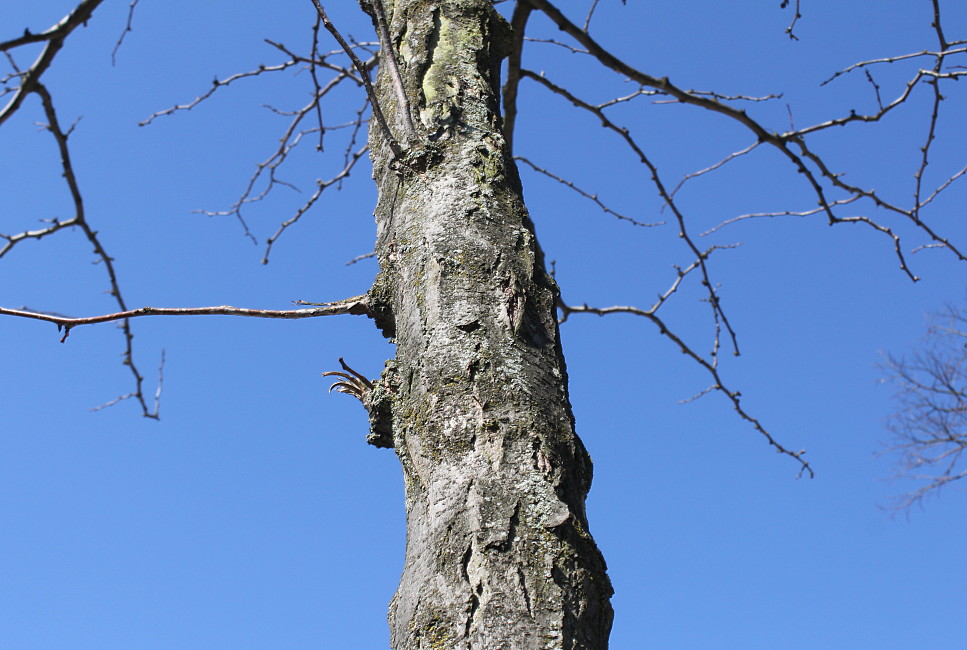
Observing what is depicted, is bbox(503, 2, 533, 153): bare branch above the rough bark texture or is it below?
above

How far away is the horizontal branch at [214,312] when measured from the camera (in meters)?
1.44

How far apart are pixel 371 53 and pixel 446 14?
96 cm

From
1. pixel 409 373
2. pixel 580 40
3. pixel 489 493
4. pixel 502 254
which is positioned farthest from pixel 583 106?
pixel 489 493

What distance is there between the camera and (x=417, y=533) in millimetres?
1187

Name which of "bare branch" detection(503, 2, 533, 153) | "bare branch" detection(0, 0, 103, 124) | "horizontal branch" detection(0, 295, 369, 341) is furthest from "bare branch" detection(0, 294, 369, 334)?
"bare branch" detection(503, 2, 533, 153)

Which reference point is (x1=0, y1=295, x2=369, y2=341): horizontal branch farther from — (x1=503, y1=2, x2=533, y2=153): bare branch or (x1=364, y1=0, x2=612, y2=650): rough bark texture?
(x1=503, y1=2, x2=533, y2=153): bare branch

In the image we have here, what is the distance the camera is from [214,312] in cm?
144

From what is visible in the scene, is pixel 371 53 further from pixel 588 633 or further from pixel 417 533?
pixel 588 633

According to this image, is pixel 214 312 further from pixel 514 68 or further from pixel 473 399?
pixel 514 68

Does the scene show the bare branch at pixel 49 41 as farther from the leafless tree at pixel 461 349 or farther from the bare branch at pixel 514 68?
the bare branch at pixel 514 68

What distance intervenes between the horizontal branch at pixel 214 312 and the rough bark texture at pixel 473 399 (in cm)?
4

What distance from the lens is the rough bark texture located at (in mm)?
1067

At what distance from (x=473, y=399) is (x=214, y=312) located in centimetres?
53

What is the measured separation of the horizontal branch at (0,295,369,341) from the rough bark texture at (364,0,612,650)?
4 cm
